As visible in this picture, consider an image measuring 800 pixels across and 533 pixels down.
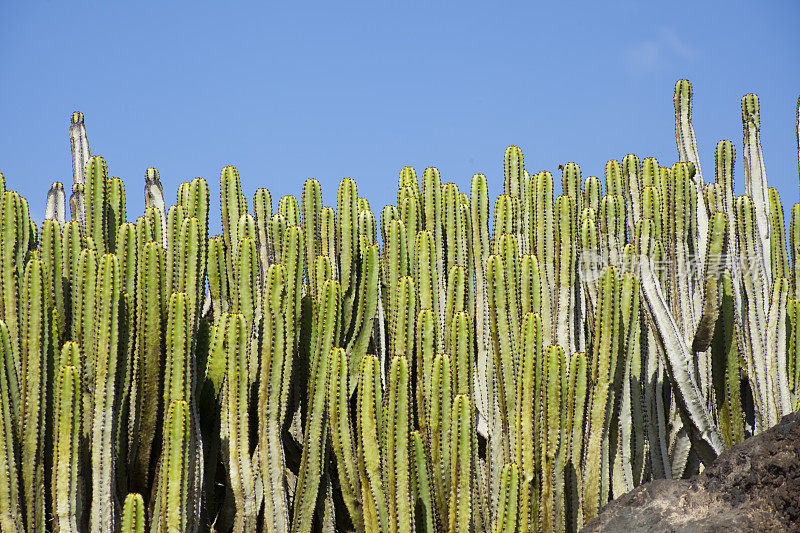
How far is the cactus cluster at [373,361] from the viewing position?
12.9 ft

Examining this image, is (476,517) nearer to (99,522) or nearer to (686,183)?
(99,522)

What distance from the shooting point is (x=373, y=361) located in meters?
3.97

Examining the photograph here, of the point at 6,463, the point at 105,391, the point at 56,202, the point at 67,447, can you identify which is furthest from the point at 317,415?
the point at 56,202

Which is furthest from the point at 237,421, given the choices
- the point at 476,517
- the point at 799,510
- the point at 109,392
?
the point at 799,510

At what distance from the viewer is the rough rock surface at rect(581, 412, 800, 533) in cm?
327

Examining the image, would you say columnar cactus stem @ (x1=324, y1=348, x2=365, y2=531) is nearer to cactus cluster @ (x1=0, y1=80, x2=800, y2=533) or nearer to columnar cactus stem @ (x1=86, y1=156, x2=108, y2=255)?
cactus cluster @ (x1=0, y1=80, x2=800, y2=533)

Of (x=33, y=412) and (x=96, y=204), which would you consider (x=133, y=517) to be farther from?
(x=96, y=204)

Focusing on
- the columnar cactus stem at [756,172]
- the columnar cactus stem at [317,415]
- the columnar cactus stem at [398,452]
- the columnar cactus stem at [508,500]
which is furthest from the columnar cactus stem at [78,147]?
the columnar cactus stem at [756,172]

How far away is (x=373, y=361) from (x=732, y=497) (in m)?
1.71

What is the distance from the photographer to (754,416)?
501 cm

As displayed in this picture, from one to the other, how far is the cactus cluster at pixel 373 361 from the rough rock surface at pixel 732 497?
0.54 m

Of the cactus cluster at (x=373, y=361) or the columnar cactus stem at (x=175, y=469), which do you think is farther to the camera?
the cactus cluster at (x=373, y=361)

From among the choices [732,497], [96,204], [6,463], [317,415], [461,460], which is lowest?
[732,497]

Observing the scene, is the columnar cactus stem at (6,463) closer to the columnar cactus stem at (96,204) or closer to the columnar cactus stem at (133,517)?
the columnar cactus stem at (133,517)
